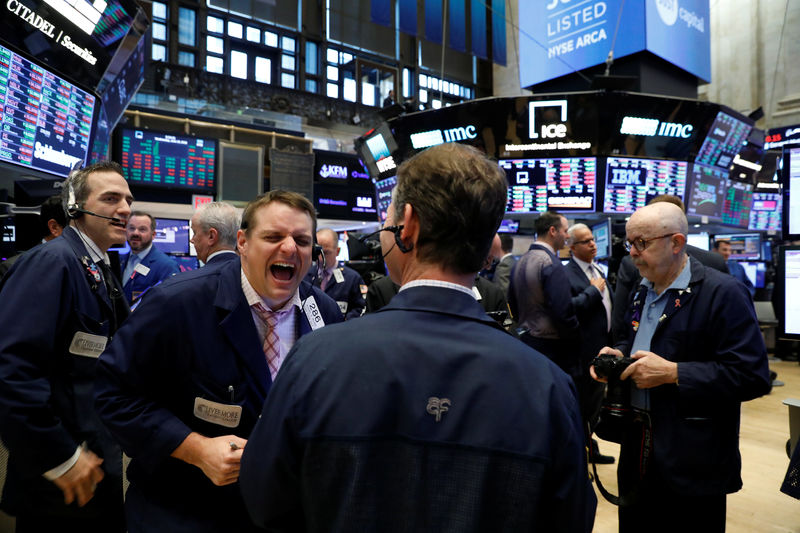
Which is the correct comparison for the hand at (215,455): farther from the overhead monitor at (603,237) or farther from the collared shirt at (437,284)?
the overhead monitor at (603,237)

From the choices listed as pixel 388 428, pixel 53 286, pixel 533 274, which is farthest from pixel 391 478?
pixel 533 274

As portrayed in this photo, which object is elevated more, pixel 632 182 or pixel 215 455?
pixel 632 182

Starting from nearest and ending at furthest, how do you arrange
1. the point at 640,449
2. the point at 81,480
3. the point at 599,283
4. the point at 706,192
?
the point at 81,480 → the point at 640,449 → the point at 599,283 → the point at 706,192

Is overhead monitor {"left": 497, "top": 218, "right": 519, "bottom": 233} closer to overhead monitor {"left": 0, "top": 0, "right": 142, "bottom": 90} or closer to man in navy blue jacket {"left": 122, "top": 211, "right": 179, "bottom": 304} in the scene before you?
man in navy blue jacket {"left": 122, "top": 211, "right": 179, "bottom": 304}

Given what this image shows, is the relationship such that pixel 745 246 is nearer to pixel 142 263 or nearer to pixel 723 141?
pixel 723 141

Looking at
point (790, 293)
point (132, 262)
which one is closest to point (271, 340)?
point (790, 293)

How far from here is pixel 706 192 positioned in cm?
661

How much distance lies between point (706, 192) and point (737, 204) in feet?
3.45

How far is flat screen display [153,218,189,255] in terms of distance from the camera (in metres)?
7.22

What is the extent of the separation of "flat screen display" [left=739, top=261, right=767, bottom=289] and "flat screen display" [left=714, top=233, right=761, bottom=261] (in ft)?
0.66

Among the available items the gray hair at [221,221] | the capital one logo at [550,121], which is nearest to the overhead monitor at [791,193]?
the gray hair at [221,221]

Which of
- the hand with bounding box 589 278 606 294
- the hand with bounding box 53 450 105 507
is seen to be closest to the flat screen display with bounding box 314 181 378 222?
the hand with bounding box 589 278 606 294

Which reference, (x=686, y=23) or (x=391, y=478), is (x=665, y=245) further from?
(x=686, y=23)

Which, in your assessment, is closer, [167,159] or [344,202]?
[167,159]
